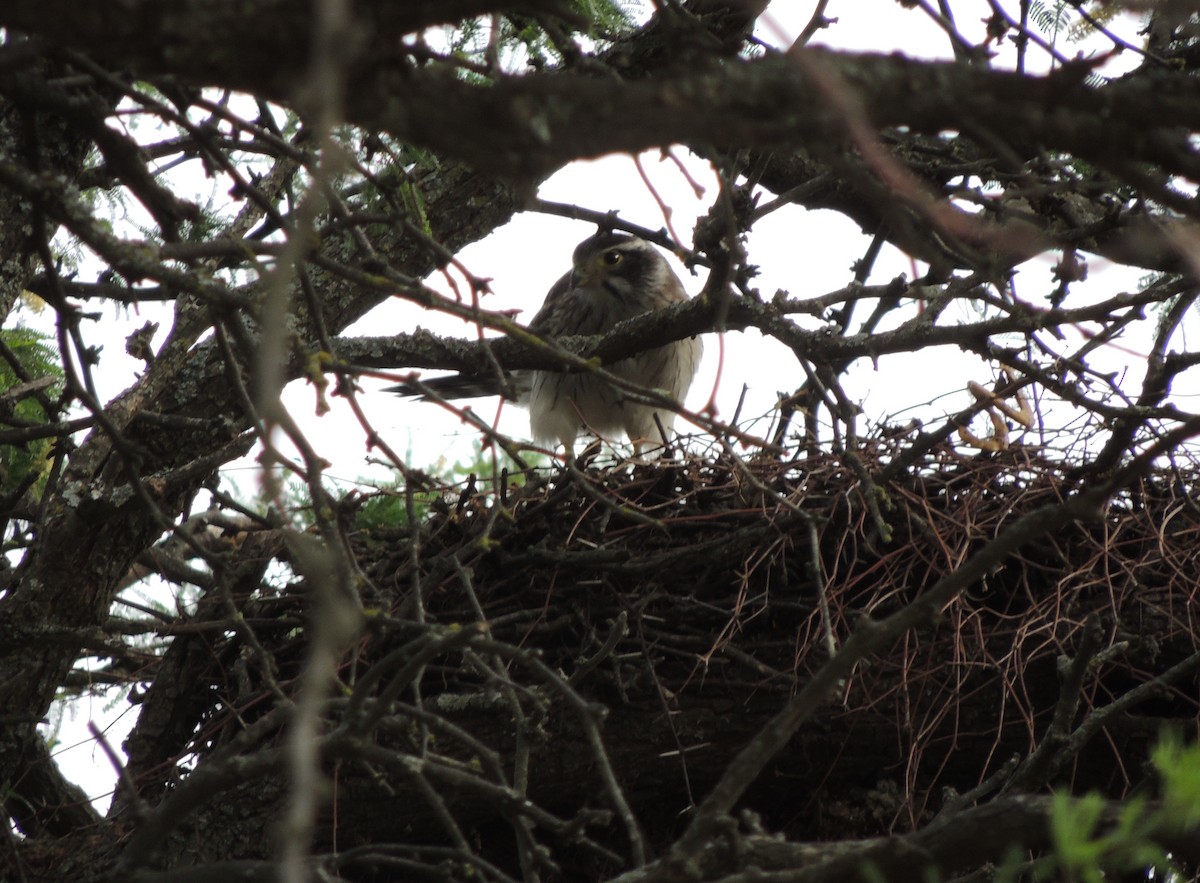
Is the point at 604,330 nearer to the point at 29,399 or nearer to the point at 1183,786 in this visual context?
the point at 29,399

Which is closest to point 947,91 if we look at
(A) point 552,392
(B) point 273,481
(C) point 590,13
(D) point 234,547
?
(B) point 273,481

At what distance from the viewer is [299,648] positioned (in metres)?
4.34

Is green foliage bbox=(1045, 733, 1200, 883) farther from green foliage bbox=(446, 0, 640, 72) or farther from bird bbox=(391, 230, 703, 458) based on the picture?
bird bbox=(391, 230, 703, 458)

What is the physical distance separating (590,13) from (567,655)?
75.5 inches

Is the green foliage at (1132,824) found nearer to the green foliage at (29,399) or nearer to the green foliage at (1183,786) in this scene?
the green foliage at (1183,786)

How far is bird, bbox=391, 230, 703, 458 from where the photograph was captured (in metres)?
6.84

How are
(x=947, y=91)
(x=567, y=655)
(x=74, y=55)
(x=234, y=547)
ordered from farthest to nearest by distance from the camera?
(x=234, y=547)
(x=567, y=655)
(x=74, y=55)
(x=947, y=91)

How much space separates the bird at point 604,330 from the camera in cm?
684

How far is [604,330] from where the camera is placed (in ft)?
23.0

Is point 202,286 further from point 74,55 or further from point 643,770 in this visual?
point 643,770

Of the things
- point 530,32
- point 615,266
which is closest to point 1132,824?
point 530,32

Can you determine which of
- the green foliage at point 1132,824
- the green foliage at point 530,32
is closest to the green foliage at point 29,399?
the green foliage at point 530,32

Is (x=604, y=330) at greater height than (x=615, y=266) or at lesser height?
lesser

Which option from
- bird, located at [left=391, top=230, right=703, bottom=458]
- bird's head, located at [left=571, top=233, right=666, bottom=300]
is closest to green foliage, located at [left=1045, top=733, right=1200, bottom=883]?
bird, located at [left=391, top=230, right=703, bottom=458]
